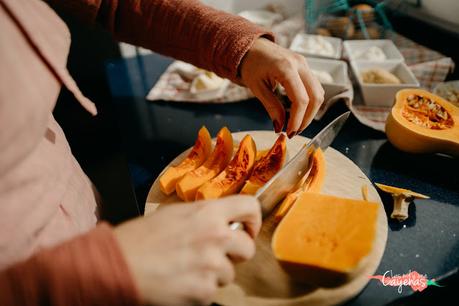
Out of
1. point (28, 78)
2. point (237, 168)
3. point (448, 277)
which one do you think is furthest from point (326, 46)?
point (28, 78)

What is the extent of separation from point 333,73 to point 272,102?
48 cm

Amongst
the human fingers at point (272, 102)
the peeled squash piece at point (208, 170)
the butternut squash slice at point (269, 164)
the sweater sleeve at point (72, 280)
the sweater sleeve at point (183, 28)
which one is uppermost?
the sweater sleeve at point (183, 28)

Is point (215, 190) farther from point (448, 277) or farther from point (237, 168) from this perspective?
point (448, 277)

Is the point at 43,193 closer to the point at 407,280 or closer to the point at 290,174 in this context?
the point at 290,174

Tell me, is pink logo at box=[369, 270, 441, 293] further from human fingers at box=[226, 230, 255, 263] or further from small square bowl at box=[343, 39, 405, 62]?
small square bowl at box=[343, 39, 405, 62]

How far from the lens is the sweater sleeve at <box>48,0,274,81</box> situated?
0.79 meters

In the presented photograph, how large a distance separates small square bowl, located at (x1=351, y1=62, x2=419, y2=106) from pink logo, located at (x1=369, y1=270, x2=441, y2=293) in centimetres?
62

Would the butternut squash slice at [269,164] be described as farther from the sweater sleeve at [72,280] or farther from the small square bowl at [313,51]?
the small square bowl at [313,51]

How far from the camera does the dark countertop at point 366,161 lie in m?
0.65

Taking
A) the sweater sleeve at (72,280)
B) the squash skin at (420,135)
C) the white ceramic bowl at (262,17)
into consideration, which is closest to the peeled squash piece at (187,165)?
the sweater sleeve at (72,280)

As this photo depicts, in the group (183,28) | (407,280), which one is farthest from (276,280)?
(183,28)

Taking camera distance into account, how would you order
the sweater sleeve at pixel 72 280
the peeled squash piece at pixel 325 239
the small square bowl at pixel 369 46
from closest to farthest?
the sweater sleeve at pixel 72 280
the peeled squash piece at pixel 325 239
the small square bowl at pixel 369 46

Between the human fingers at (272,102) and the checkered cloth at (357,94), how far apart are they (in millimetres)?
273

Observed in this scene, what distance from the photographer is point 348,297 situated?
23.0 inches
